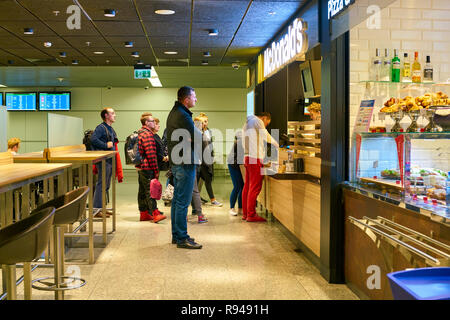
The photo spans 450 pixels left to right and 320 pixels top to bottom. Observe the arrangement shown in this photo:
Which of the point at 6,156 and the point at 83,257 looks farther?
the point at 83,257

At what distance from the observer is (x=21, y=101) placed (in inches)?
619

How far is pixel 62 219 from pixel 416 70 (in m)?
2.90

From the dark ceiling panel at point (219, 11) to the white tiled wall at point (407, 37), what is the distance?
182 centimetres

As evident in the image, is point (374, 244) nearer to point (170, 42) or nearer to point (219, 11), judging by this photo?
point (219, 11)

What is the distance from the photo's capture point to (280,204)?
621cm

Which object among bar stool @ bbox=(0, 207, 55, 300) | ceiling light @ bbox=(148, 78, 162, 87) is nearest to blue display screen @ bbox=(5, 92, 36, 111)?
ceiling light @ bbox=(148, 78, 162, 87)

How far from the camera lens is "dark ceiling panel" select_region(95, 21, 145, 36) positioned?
21.2 feet

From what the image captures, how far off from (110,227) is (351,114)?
12.7ft

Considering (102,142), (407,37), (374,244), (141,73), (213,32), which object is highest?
(213,32)

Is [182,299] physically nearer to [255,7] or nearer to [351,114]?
[351,114]

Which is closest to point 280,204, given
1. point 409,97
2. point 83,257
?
point 83,257

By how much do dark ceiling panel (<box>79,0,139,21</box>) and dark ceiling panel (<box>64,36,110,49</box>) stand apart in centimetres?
129

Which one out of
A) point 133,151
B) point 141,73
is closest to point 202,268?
point 133,151

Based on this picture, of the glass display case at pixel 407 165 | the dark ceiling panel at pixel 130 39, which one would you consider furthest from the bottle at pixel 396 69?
the dark ceiling panel at pixel 130 39
